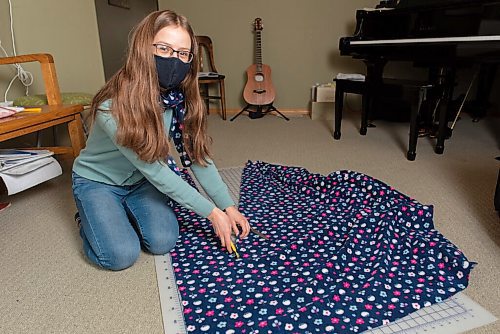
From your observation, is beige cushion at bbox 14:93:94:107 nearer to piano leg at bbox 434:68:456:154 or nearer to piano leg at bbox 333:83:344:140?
piano leg at bbox 333:83:344:140

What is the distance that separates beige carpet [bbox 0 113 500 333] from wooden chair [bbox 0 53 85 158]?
253mm

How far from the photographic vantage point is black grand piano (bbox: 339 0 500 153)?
6.56ft

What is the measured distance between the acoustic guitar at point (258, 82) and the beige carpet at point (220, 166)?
0.89m

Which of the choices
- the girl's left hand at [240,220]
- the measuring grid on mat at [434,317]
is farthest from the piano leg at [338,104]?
the measuring grid on mat at [434,317]

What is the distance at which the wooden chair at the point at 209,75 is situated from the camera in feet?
11.3

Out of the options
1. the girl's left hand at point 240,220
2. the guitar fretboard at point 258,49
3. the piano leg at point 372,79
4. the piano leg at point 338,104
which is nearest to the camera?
the girl's left hand at point 240,220

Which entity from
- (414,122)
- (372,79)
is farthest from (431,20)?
(414,122)

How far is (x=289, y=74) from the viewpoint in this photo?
12.3 feet

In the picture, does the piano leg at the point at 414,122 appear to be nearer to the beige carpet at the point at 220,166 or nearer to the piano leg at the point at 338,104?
the beige carpet at the point at 220,166

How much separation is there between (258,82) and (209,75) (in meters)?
0.46

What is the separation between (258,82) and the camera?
3.61 metres

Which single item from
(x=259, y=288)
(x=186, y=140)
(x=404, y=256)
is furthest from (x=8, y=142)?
(x=404, y=256)

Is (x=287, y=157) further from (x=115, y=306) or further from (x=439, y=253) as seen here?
(x=115, y=306)

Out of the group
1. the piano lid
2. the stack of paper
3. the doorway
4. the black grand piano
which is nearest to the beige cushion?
the stack of paper
